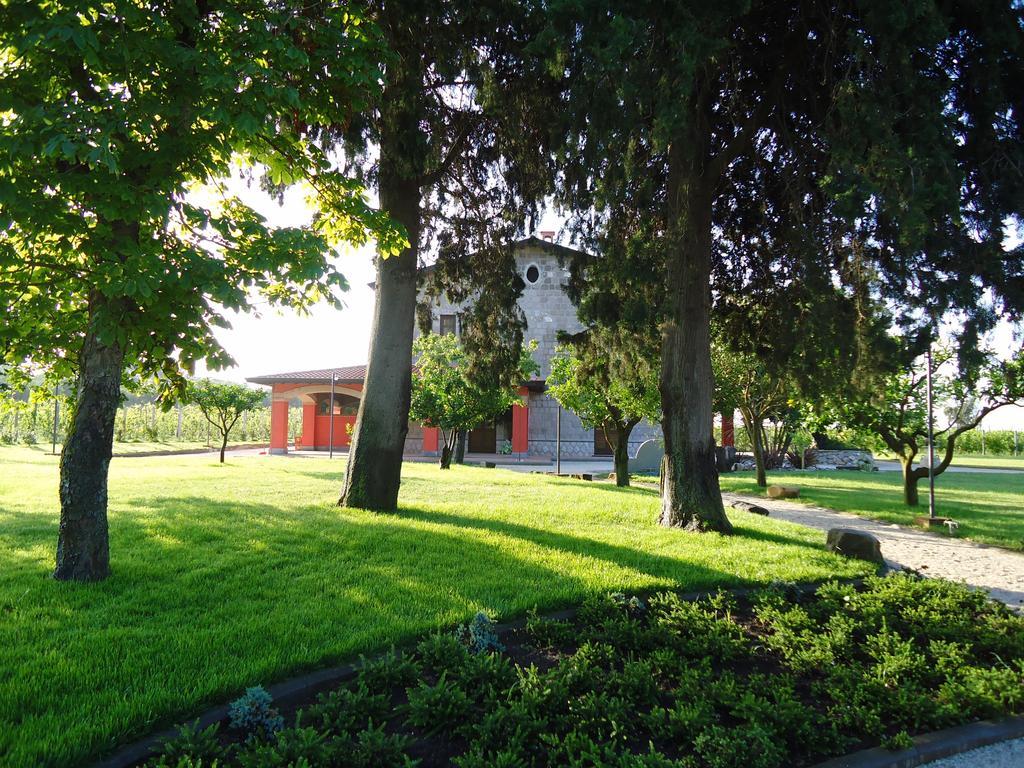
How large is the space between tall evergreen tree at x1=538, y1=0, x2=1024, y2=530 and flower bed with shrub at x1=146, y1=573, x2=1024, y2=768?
3.44 metres

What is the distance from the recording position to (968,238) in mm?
5969

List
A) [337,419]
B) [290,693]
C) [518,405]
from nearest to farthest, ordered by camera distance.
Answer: [290,693] < [518,405] < [337,419]

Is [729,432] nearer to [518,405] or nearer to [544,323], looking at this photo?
[544,323]

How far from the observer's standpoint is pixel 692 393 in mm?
7801

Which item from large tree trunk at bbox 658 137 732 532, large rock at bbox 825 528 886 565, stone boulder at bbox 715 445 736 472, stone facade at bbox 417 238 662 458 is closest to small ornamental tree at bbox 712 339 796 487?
stone boulder at bbox 715 445 736 472

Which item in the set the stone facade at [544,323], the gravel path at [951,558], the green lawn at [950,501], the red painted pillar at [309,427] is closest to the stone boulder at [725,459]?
the stone facade at [544,323]

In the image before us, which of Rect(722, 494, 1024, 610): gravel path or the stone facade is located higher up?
the stone facade

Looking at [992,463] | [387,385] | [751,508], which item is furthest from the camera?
[992,463]

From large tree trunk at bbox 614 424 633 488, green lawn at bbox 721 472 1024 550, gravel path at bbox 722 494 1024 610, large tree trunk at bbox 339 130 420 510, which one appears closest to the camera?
gravel path at bbox 722 494 1024 610

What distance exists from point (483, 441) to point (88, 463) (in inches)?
1015

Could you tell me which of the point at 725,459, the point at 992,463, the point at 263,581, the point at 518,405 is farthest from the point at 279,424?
the point at 992,463

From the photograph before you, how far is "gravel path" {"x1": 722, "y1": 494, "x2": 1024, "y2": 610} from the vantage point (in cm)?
595

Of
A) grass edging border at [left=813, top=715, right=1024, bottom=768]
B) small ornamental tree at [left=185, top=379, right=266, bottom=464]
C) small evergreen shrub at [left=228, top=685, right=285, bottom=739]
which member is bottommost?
grass edging border at [left=813, top=715, right=1024, bottom=768]

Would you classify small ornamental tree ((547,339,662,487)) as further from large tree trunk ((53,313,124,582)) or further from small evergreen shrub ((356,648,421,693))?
small evergreen shrub ((356,648,421,693))
